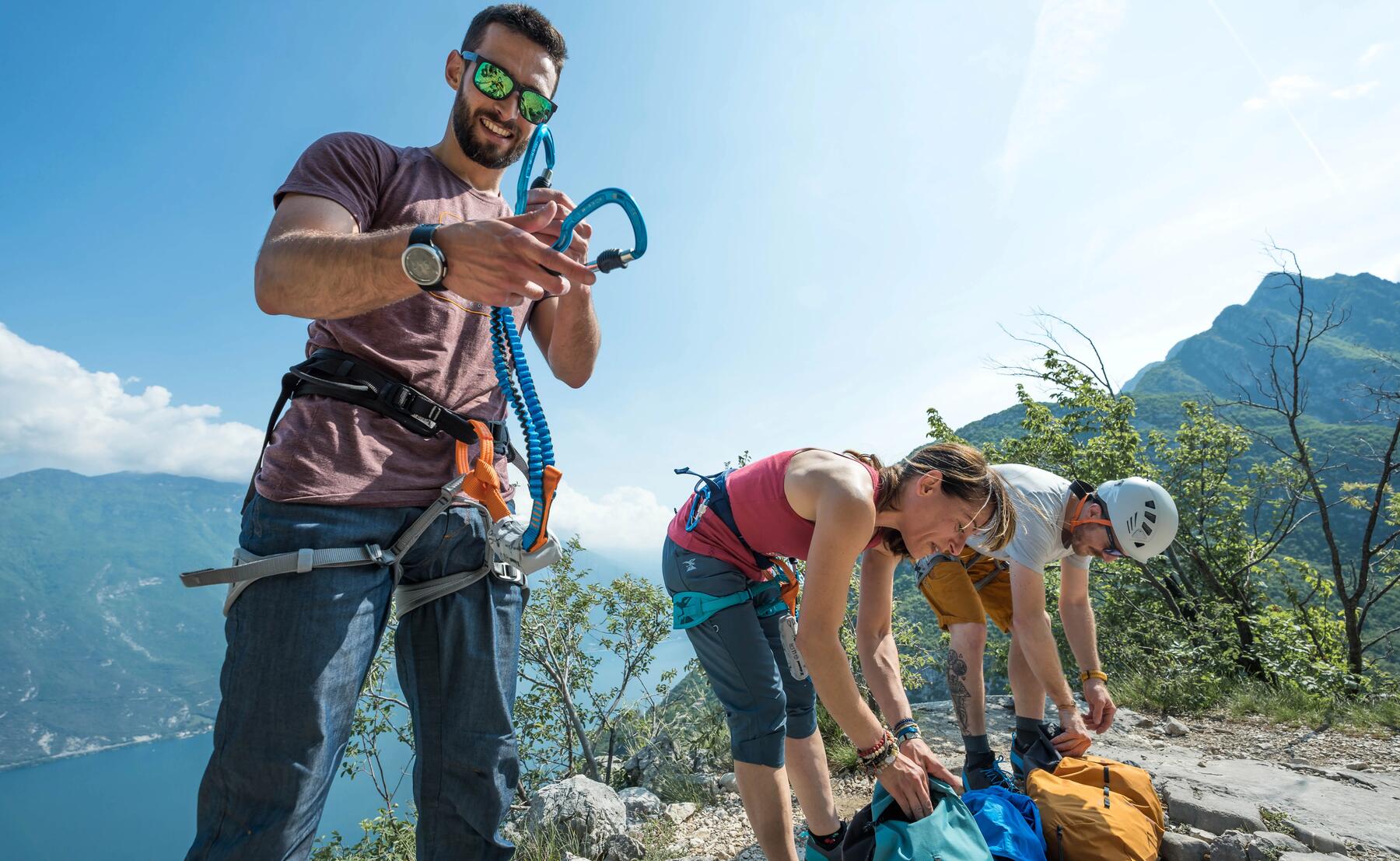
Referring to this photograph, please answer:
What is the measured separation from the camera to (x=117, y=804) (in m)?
108

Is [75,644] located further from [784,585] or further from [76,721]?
[784,585]

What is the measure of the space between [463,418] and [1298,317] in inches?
417

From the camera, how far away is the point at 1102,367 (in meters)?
10.9

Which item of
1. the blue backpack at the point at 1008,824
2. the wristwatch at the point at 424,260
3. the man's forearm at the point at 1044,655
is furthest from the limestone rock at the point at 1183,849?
the wristwatch at the point at 424,260

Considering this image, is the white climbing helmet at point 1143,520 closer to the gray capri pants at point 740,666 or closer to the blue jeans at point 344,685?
the gray capri pants at point 740,666

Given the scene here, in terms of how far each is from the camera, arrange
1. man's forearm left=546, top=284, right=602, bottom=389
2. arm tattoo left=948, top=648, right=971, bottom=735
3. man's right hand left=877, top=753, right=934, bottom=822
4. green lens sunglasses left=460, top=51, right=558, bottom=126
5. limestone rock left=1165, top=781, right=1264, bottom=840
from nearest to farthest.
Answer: green lens sunglasses left=460, top=51, right=558, bottom=126, man's forearm left=546, top=284, right=602, bottom=389, man's right hand left=877, top=753, right=934, bottom=822, limestone rock left=1165, top=781, right=1264, bottom=840, arm tattoo left=948, top=648, right=971, bottom=735

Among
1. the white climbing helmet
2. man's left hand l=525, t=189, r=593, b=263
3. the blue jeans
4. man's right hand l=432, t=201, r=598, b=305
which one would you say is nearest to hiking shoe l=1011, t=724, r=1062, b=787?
the white climbing helmet

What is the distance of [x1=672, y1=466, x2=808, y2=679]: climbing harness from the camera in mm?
2582

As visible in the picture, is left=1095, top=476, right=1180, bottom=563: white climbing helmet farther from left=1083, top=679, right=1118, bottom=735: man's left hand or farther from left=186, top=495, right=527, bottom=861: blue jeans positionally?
left=186, top=495, right=527, bottom=861: blue jeans

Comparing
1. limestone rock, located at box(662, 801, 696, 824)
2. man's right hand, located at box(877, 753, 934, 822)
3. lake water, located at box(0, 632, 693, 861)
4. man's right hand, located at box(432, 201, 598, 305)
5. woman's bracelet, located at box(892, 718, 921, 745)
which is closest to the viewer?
man's right hand, located at box(432, 201, 598, 305)

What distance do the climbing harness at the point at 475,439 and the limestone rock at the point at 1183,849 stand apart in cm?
320

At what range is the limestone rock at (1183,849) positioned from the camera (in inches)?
112

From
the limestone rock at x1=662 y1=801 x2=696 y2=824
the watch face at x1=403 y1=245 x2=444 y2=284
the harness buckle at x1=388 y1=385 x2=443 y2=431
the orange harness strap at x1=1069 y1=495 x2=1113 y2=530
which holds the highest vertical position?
the watch face at x1=403 y1=245 x2=444 y2=284

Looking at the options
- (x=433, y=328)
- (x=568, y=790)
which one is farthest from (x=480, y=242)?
(x=568, y=790)
